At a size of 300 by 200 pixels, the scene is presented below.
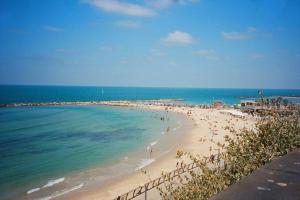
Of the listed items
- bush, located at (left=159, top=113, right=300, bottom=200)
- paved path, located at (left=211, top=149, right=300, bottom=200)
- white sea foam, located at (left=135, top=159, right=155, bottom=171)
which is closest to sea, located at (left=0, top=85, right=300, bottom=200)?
white sea foam, located at (left=135, top=159, right=155, bottom=171)

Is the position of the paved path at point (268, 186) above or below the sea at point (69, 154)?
above

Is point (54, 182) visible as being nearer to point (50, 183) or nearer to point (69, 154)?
point (50, 183)

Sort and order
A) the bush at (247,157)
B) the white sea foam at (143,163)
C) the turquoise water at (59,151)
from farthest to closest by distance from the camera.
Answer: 1. the white sea foam at (143,163)
2. the turquoise water at (59,151)
3. the bush at (247,157)

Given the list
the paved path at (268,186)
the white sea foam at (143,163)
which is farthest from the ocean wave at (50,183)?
the paved path at (268,186)

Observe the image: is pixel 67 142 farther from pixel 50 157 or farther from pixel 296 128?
pixel 296 128

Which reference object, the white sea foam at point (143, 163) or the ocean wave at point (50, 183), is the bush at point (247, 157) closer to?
the ocean wave at point (50, 183)

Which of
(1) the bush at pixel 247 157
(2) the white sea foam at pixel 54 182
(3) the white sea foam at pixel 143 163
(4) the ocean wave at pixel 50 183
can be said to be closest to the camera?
(1) the bush at pixel 247 157
